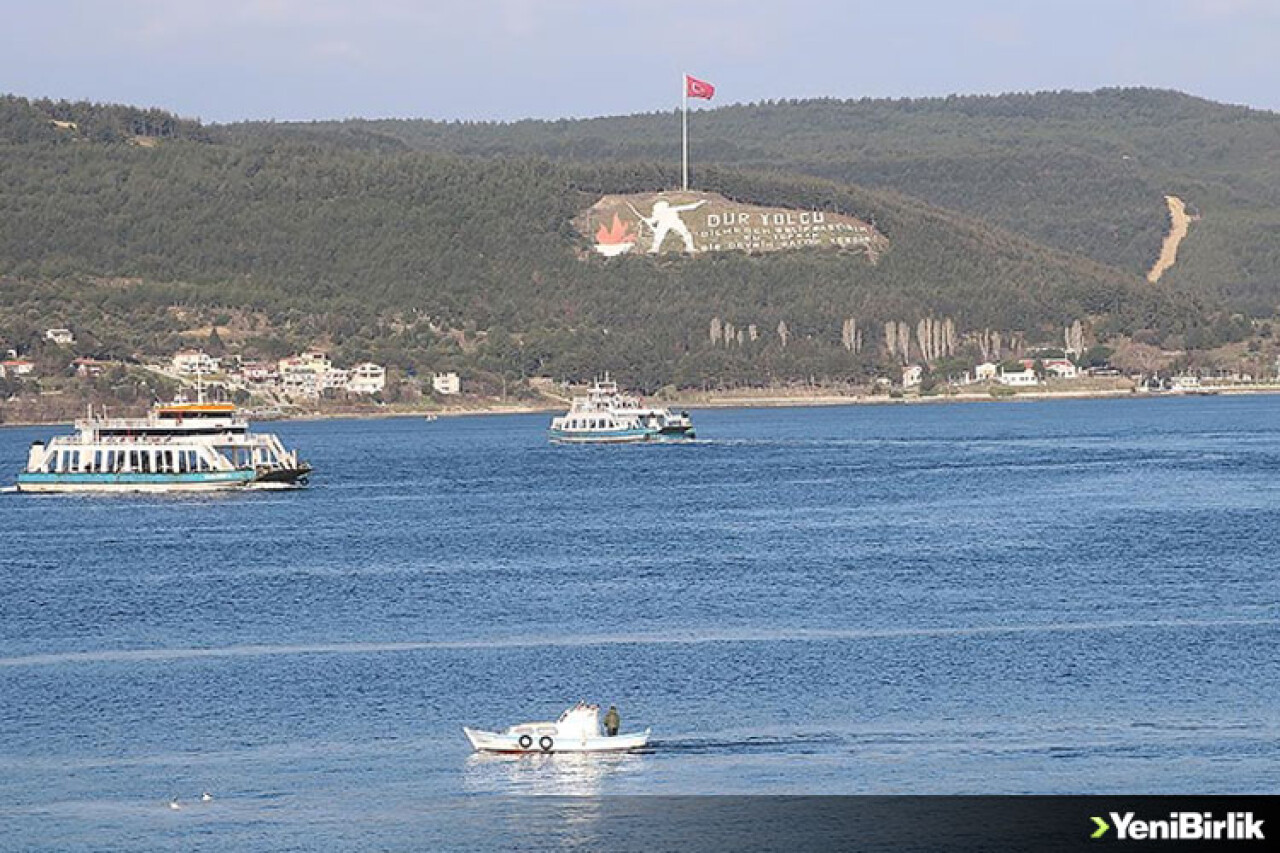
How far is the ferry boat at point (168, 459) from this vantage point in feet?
405

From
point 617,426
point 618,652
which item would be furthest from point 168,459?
point 618,652

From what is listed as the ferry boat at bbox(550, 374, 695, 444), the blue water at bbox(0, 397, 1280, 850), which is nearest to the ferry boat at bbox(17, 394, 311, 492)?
the blue water at bbox(0, 397, 1280, 850)

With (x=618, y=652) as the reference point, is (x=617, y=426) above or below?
below

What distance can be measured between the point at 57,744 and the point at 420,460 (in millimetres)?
114509

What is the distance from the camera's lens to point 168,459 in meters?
126

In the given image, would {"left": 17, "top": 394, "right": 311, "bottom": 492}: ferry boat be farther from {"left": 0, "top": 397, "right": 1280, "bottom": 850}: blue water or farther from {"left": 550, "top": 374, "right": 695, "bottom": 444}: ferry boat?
{"left": 550, "top": 374, "right": 695, "bottom": 444}: ferry boat

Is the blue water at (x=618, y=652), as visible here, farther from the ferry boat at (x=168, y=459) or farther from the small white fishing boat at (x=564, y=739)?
the ferry boat at (x=168, y=459)

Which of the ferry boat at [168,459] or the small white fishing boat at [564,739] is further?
the ferry boat at [168,459]

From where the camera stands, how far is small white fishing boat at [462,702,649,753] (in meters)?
45.8

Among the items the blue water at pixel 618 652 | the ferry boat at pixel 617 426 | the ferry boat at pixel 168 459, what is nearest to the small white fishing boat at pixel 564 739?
the blue water at pixel 618 652

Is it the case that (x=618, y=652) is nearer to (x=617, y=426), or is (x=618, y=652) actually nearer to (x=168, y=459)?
(x=168, y=459)

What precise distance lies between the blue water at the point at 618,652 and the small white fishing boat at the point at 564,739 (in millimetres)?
490

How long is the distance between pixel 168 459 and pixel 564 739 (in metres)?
83.5

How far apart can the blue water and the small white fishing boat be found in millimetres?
490
